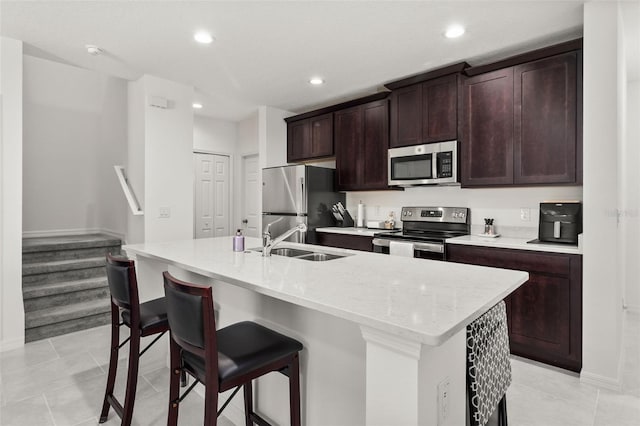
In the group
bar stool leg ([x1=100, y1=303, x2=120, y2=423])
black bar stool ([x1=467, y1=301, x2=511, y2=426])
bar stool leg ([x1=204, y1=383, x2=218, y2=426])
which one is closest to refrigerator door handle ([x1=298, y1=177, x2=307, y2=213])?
bar stool leg ([x1=100, y1=303, x2=120, y2=423])

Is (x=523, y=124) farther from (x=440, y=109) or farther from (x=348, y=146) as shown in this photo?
(x=348, y=146)

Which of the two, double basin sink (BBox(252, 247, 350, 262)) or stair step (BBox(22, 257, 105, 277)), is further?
stair step (BBox(22, 257, 105, 277))

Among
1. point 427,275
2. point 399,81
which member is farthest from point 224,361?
point 399,81

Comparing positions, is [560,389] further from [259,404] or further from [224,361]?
[224,361]

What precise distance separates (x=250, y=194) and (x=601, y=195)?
16.0 ft

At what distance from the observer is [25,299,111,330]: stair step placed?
10.7ft

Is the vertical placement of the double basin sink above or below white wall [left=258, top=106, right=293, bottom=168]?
below

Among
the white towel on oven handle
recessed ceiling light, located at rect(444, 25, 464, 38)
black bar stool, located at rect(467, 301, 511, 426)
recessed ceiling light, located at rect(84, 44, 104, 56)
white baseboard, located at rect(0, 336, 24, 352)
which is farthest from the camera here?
the white towel on oven handle

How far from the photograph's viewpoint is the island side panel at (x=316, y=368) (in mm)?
1451

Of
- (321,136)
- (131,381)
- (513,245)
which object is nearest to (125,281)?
(131,381)

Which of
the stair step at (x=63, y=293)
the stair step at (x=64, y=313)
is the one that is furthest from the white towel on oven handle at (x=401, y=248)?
the stair step at (x=63, y=293)

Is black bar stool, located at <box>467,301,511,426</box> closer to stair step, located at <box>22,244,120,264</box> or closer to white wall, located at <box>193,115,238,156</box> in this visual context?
stair step, located at <box>22,244,120,264</box>

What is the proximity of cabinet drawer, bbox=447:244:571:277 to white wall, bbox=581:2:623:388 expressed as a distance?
0.16 meters

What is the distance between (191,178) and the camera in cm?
417
